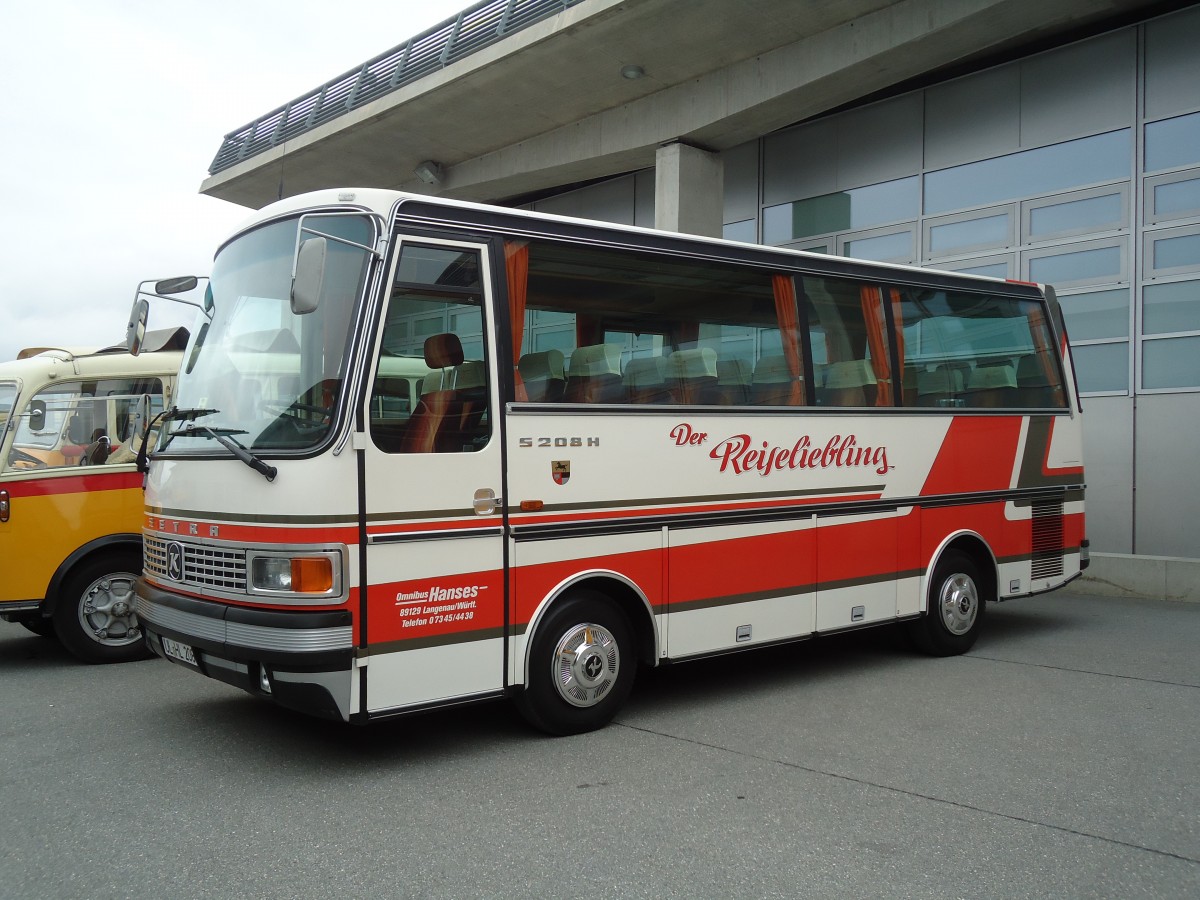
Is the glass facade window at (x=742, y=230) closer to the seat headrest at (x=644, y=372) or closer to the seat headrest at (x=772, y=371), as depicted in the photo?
the seat headrest at (x=772, y=371)

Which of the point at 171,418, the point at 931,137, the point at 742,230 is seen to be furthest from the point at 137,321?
the point at 742,230

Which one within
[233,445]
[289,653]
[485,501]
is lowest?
[289,653]

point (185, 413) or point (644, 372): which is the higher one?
point (644, 372)

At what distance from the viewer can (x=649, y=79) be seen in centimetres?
1524

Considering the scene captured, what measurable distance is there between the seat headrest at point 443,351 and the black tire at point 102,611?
423 cm

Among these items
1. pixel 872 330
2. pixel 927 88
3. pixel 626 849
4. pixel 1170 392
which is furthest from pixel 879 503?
pixel 927 88

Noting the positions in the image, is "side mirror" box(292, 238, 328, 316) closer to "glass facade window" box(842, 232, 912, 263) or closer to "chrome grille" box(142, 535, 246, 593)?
"chrome grille" box(142, 535, 246, 593)

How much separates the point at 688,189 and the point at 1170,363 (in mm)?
6992

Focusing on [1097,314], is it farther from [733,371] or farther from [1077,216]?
[733,371]

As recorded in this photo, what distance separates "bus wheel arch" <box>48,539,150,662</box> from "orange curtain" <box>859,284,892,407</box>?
6.08 meters

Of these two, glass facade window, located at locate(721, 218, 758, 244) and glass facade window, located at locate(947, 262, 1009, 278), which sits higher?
glass facade window, located at locate(721, 218, 758, 244)

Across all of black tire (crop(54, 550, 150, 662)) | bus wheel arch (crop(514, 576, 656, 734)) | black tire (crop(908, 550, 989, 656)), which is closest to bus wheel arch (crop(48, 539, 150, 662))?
black tire (crop(54, 550, 150, 662))

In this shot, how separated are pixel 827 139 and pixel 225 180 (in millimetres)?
14305

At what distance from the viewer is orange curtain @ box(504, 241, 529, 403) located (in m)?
5.91
